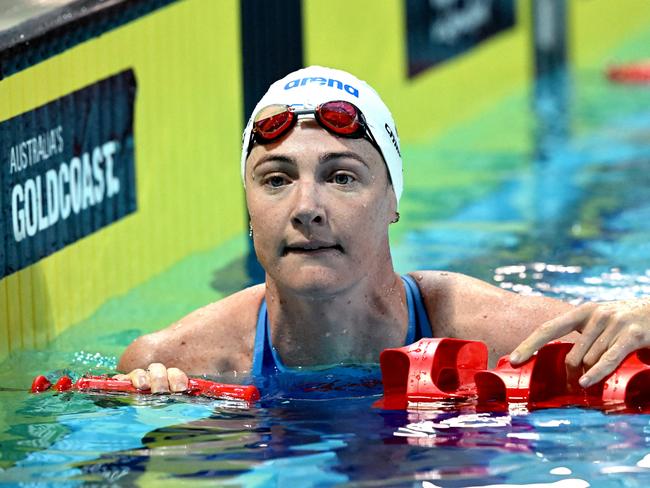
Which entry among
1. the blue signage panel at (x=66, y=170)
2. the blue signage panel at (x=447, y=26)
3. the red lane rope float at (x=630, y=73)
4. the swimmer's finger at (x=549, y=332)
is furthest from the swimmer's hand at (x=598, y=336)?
the red lane rope float at (x=630, y=73)

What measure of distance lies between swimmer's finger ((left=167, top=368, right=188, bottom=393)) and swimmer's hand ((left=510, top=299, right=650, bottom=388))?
87cm

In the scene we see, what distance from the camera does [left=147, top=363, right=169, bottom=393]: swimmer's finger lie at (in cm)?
385

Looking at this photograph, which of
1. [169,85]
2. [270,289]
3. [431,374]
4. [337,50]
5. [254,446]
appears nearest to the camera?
[254,446]

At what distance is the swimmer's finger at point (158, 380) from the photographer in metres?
3.85

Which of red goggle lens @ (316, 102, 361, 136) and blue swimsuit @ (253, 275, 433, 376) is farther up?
red goggle lens @ (316, 102, 361, 136)

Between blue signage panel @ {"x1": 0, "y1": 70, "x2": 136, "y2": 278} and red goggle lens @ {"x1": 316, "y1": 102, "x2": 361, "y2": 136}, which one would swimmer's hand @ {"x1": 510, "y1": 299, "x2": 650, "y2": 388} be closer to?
red goggle lens @ {"x1": 316, "y1": 102, "x2": 361, "y2": 136}

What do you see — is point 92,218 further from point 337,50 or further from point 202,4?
point 337,50

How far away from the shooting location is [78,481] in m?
3.22

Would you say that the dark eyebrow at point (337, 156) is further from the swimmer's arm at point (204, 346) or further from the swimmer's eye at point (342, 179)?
the swimmer's arm at point (204, 346)

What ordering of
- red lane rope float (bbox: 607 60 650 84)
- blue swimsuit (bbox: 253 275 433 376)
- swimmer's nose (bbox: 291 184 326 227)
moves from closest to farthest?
swimmer's nose (bbox: 291 184 326 227)
blue swimsuit (bbox: 253 275 433 376)
red lane rope float (bbox: 607 60 650 84)

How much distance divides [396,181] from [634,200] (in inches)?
144

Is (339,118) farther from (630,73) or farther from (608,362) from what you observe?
(630,73)

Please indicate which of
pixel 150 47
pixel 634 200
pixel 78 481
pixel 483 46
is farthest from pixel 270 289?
pixel 483 46

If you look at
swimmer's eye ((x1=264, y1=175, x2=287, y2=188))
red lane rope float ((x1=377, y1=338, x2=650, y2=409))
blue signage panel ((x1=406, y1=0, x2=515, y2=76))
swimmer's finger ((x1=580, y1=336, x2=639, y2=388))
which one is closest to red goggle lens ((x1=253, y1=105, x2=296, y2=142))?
swimmer's eye ((x1=264, y1=175, x2=287, y2=188))
